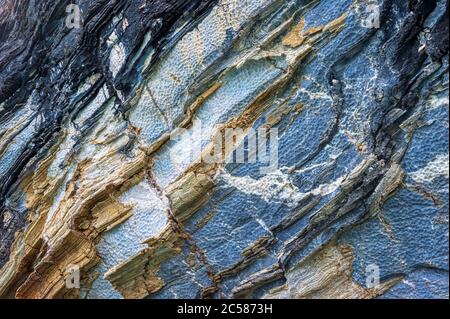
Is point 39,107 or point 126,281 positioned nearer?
point 126,281

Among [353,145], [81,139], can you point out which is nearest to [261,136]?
[353,145]

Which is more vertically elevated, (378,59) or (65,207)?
(378,59)

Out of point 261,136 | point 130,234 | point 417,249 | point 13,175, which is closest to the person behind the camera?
point 417,249

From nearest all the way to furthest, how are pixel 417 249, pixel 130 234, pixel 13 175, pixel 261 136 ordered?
pixel 417 249, pixel 261 136, pixel 130 234, pixel 13 175

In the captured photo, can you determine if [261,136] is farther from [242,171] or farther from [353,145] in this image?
[353,145]

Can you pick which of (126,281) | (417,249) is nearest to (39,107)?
(126,281)

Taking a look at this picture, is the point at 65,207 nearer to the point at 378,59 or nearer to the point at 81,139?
the point at 81,139

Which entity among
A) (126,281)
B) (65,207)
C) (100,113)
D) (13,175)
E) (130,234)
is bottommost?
(126,281)
